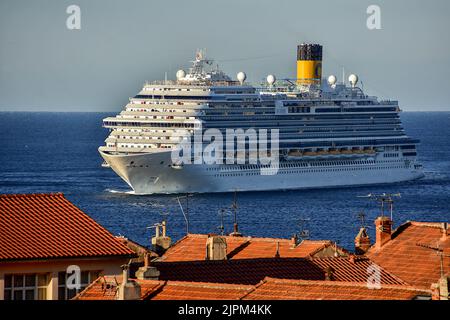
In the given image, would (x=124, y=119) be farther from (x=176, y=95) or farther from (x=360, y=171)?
(x=360, y=171)

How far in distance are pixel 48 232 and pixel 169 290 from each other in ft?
6.98

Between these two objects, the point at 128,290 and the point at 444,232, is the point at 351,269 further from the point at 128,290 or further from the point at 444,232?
the point at 128,290

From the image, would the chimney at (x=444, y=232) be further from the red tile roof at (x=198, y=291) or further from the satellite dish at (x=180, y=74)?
the satellite dish at (x=180, y=74)

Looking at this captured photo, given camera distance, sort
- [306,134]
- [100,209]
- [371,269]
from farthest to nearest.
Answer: [306,134] → [100,209] → [371,269]

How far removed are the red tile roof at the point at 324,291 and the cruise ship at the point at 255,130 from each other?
81.8 metres

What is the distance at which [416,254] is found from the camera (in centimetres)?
3153

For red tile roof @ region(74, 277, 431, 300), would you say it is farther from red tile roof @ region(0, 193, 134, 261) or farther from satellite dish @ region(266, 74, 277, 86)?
satellite dish @ region(266, 74, 277, 86)

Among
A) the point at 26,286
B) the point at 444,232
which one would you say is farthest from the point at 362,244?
the point at 26,286

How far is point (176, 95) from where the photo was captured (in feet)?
383

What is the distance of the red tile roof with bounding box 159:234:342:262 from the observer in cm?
3206

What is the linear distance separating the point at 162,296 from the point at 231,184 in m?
90.0

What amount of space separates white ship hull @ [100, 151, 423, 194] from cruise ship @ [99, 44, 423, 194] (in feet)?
0.22

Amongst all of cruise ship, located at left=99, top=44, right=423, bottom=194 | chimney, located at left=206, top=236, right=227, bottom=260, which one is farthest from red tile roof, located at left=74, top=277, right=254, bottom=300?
cruise ship, located at left=99, top=44, right=423, bottom=194
